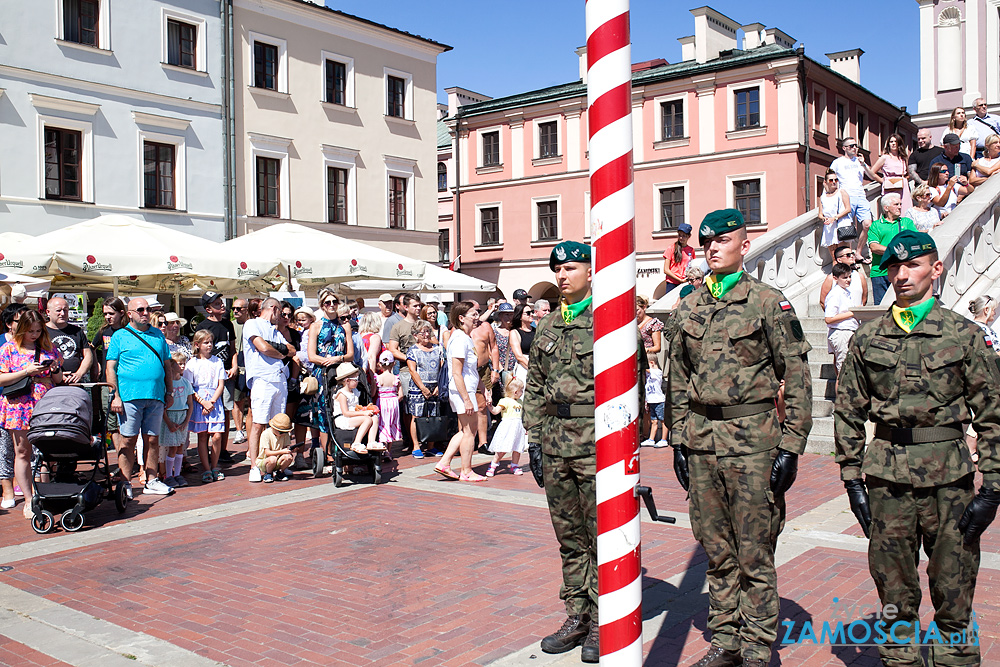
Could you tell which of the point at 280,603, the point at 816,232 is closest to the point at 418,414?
the point at 280,603

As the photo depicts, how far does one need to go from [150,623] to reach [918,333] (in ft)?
14.8

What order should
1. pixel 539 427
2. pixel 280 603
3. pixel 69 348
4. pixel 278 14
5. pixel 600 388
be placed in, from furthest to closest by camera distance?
pixel 278 14, pixel 69 348, pixel 280 603, pixel 539 427, pixel 600 388

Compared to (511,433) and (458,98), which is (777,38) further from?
(511,433)

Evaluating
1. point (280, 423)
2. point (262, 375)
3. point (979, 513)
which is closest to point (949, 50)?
point (262, 375)

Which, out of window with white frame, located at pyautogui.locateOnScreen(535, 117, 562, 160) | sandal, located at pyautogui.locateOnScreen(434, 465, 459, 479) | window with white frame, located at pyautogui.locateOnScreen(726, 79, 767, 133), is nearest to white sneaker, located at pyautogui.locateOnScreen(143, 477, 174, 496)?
sandal, located at pyautogui.locateOnScreen(434, 465, 459, 479)

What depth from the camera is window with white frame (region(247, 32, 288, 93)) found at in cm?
2756

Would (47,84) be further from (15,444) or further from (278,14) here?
(15,444)

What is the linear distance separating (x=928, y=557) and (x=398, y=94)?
99.4 feet

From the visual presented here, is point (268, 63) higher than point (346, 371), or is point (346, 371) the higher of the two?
point (268, 63)

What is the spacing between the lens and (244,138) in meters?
27.4

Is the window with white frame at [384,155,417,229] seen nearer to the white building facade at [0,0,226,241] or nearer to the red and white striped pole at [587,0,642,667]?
the white building facade at [0,0,226,241]

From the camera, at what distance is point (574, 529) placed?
488 cm

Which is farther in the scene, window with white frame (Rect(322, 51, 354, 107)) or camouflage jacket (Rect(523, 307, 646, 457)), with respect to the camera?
window with white frame (Rect(322, 51, 354, 107))

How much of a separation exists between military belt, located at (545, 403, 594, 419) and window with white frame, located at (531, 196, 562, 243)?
3643 centimetres
